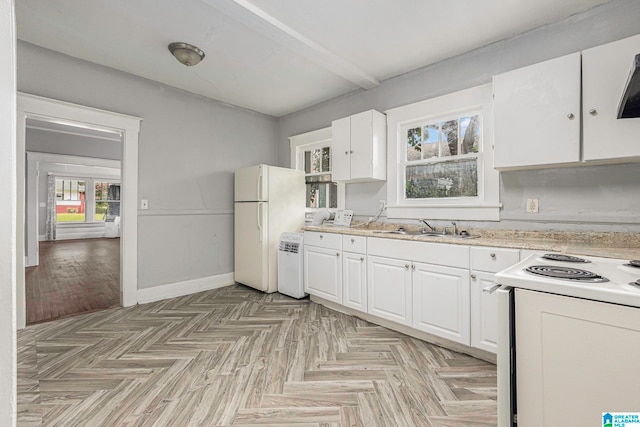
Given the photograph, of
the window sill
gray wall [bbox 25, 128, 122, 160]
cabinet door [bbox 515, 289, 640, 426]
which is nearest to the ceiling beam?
the window sill

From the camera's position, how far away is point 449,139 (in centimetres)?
293

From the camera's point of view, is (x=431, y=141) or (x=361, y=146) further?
(x=361, y=146)

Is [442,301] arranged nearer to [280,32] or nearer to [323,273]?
[323,273]

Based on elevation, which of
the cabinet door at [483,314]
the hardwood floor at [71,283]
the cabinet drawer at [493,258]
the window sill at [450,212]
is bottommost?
the hardwood floor at [71,283]

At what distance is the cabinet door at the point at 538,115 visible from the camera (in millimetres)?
1966

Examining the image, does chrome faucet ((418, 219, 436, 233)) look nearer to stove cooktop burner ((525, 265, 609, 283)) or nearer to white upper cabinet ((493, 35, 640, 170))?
white upper cabinet ((493, 35, 640, 170))

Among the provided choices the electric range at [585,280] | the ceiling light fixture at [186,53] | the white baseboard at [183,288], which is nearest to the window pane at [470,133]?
the electric range at [585,280]

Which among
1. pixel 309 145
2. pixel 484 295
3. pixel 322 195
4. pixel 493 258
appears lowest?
pixel 484 295

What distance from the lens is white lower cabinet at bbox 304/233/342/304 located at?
10.0 ft

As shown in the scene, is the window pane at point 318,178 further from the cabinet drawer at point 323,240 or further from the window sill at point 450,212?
the window sill at point 450,212

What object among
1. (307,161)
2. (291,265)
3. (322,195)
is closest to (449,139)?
(322,195)

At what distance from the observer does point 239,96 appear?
12.8 feet

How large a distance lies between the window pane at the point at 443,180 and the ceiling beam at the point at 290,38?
1187mm

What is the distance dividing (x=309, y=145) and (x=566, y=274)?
3.56 metres
